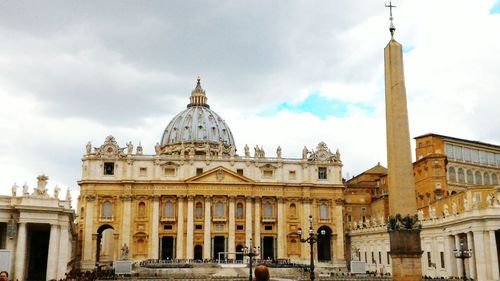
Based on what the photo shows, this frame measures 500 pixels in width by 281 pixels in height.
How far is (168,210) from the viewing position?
7269cm

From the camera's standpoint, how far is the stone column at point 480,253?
1613 inches

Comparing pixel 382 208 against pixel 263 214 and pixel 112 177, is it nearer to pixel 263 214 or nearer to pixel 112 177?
pixel 263 214

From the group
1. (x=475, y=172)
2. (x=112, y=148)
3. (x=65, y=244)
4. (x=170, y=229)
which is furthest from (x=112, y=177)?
(x=475, y=172)

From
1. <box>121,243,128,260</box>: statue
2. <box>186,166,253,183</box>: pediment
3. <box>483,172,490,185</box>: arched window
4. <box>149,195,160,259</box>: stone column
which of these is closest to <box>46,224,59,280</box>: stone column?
<box>121,243,128,260</box>: statue

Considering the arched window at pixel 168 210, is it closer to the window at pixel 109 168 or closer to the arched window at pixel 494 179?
the window at pixel 109 168

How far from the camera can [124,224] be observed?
7088 centimetres

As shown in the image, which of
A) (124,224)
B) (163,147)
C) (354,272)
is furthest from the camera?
(163,147)

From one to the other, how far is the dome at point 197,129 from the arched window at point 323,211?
85.4 feet

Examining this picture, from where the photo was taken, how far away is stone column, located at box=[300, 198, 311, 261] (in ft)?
241

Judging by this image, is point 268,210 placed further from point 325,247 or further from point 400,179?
point 400,179

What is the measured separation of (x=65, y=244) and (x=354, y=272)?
27.9 meters

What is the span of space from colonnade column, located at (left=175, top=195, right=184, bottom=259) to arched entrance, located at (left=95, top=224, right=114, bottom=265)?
8030mm

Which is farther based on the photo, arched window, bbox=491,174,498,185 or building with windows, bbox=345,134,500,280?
arched window, bbox=491,174,498,185

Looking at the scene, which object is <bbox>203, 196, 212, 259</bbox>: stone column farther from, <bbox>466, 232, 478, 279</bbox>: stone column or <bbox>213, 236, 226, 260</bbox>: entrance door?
<bbox>466, 232, 478, 279</bbox>: stone column
